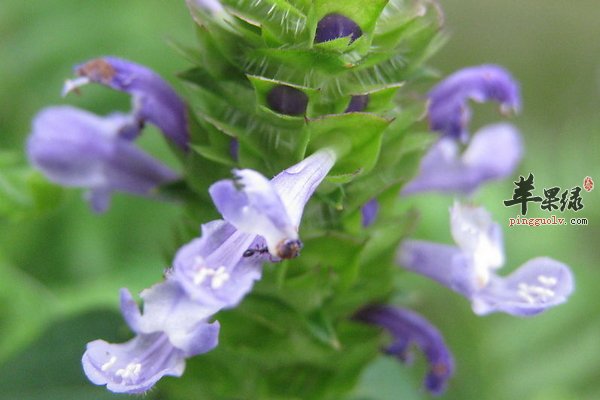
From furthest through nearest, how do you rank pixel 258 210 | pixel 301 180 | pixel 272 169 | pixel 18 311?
1. pixel 18 311
2. pixel 272 169
3. pixel 301 180
4. pixel 258 210

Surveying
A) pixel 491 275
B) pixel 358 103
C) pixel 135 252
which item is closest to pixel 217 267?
pixel 358 103

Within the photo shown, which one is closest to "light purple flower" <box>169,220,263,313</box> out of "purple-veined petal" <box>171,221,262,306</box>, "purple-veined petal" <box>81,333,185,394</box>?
"purple-veined petal" <box>171,221,262,306</box>

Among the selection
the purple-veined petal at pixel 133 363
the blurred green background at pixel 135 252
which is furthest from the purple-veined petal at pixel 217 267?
the blurred green background at pixel 135 252

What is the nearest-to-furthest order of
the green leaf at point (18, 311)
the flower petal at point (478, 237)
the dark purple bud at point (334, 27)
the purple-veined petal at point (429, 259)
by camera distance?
the dark purple bud at point (334, 27), the flower petal at point (478, 237), the purple-veined petal at point (429, 259), the green leaf at point (18, 311)

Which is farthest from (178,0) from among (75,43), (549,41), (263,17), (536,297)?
(549,41)

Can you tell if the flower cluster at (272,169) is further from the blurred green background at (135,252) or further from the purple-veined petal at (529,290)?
the blurred green background at (135,252)

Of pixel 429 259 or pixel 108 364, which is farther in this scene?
pixel 429 259

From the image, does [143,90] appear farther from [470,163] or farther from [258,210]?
[470,163]
